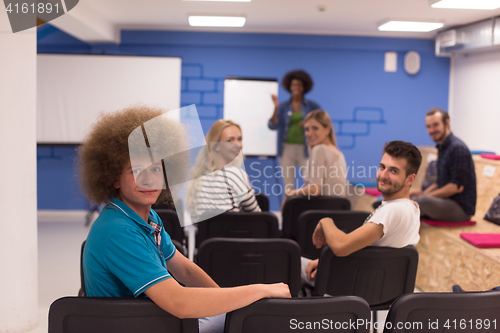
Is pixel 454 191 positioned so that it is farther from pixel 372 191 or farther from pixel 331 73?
pixel 331 73

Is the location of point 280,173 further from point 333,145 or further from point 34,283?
point 34,283

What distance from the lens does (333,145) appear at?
130 inches

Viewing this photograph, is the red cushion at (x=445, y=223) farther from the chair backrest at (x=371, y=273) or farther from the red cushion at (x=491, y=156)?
the chair backrest at (x=371, y=273)

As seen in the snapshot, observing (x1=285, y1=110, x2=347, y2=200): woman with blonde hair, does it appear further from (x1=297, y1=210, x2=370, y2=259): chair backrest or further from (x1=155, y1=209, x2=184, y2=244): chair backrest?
(x1=155, y1=209, x2=184, y2=244): chair backrest

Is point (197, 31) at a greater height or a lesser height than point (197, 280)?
greater

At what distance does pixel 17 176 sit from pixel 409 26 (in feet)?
14.8

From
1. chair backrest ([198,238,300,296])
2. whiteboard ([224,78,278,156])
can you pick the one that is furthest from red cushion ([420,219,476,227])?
whiteboard ([224,78,278,156])

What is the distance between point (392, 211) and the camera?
5.60ft

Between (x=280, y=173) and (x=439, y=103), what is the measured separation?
100.0 inches

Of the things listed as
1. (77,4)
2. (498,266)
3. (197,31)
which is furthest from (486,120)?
(77,4)

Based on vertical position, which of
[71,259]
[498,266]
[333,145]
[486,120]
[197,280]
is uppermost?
[486,120]

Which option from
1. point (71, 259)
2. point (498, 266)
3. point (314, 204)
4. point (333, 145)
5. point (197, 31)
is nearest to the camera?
point (498, 266)

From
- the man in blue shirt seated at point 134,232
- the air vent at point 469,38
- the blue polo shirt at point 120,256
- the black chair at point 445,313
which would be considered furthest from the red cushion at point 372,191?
the blue polo shirt at point 120,256

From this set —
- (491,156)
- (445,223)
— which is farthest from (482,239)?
(491,156)
